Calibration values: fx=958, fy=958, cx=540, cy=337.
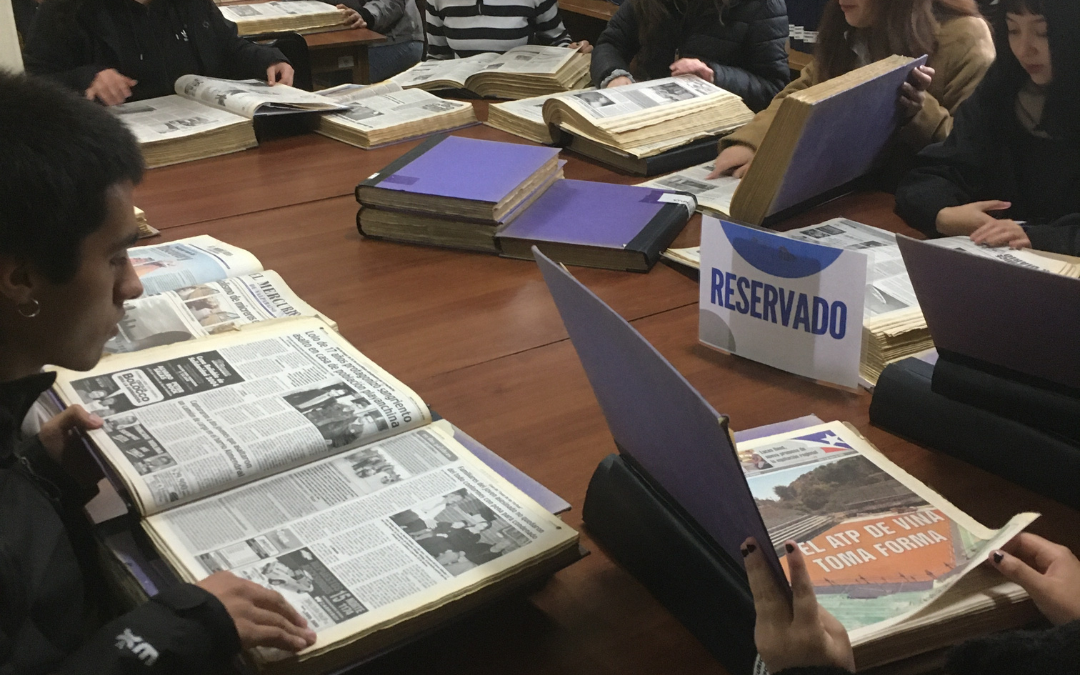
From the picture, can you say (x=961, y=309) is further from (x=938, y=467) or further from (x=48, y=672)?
(x=48, y=672)

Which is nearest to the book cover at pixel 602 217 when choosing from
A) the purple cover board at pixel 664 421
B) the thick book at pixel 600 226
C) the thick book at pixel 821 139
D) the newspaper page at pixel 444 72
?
the thick book at pixel 600 226

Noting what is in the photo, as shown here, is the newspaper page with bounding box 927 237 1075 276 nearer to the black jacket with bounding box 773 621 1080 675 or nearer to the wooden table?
the black jacket with bounding box 773 621 1080 675

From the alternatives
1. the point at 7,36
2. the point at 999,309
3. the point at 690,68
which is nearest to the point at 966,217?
the point at 999,309

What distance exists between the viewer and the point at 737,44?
237cm

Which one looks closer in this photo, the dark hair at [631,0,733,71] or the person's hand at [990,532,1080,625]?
the person's hand at [990,532,1080,625]

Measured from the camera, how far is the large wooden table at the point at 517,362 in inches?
28.3

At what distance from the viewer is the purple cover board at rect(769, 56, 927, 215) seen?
1341 mm

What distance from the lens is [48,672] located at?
2.13 ft

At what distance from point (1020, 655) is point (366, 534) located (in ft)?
1.56

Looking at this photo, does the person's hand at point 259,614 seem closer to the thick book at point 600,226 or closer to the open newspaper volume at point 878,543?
the open newspaper volume at point 878,543

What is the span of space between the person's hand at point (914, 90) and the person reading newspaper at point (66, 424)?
4.01 feet

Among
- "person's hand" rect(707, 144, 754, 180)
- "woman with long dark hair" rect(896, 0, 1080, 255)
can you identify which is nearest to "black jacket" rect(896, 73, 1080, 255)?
"woman with long dark hair" rect(896, 0, 1080, 255)

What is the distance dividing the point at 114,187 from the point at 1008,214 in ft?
4.31

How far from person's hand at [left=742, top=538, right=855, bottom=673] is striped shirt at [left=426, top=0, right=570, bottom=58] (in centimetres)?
260
